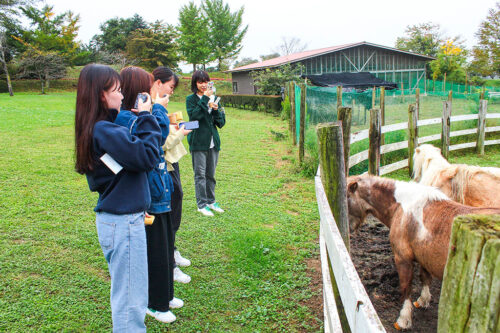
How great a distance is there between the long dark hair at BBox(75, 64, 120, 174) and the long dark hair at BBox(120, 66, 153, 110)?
42 cm

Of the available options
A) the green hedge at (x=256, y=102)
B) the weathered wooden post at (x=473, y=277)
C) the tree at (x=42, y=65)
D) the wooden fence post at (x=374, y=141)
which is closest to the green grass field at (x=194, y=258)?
the wooden fence post at (x=374, y=141)

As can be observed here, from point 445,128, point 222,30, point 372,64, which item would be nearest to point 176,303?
point 445,128

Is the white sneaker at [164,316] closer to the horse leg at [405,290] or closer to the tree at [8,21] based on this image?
the horse leg at [405,290]

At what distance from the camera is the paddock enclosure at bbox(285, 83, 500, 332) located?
5.18 feet

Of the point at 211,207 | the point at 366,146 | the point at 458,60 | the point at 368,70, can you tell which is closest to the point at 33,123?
the point at 211,207

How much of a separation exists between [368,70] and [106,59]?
28.3 meters

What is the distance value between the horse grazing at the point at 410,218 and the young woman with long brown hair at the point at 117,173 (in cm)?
200

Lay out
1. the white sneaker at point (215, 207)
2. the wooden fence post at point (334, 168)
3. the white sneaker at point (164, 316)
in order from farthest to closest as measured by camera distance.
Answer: the white sneaker at point (215, 207) → the white sneaker at point (164, 316) → the wooden fence post at point (334, 168)

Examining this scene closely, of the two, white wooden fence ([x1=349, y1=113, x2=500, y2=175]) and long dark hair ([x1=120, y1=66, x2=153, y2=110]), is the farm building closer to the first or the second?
white wooden fence ([x1=349, y1=113, x2=500, y2=175])

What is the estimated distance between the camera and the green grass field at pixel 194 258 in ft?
9.51

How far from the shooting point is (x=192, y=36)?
46750 millimetres

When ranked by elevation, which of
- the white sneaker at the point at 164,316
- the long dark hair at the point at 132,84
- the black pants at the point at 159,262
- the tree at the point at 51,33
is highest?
the tree at the point at 51,33

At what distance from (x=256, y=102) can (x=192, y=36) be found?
27.6 metres

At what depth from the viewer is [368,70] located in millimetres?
28828
